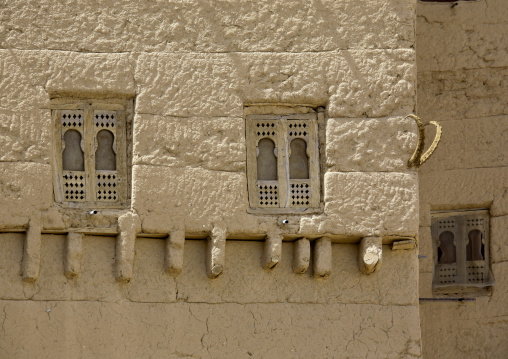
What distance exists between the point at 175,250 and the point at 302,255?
37.3 inches

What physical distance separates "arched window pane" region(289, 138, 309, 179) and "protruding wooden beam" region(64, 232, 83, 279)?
1711 mm

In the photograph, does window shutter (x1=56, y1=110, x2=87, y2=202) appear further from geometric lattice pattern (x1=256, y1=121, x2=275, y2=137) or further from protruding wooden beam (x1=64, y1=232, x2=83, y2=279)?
geometric lattice pattern (x1=256, y1=121, x2=275, y2=137)

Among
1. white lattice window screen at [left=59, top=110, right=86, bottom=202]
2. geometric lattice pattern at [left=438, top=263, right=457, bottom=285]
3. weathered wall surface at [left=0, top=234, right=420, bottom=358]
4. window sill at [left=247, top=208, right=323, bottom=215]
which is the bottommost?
weathered wall surface at [left=0, top=234, right=420, bottom=358]

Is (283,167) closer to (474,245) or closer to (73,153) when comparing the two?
(73,153)

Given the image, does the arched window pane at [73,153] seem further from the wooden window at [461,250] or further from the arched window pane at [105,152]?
the wooden window at [461,250]

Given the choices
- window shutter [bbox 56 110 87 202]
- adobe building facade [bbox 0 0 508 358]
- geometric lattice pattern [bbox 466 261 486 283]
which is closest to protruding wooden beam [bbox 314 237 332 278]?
adobe building facade [bbox 0 0 508 358]

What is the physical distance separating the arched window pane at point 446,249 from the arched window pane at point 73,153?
11.9ft

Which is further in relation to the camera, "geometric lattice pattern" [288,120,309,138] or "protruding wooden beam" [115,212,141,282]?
"geometric lattice pattern" [288,120,309,138]

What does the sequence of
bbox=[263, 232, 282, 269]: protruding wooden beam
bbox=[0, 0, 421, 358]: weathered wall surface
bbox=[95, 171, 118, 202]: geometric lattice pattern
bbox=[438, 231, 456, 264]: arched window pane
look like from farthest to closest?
bbox=[438, 231, 456, 264]: arched window pane, bbox=[95, 171, 118, 202]: geometric lattice pattern, bbox=[263, 232, 282, 269]: protruding wooden beam, bbox=[0, 0, 421, 358]: weathered wall surface

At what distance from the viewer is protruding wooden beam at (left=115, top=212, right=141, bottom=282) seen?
909cm

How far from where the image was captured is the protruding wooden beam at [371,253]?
30.3ft

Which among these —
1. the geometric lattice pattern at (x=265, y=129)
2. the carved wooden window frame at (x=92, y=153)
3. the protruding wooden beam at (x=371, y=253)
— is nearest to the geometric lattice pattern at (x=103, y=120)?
the carved wooden window frame at (x=92, y=153)

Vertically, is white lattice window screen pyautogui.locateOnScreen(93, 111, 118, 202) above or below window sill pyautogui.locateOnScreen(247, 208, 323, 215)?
above

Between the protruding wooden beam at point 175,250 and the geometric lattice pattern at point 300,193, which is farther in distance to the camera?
the geometric lattice pattern at point 300,193
